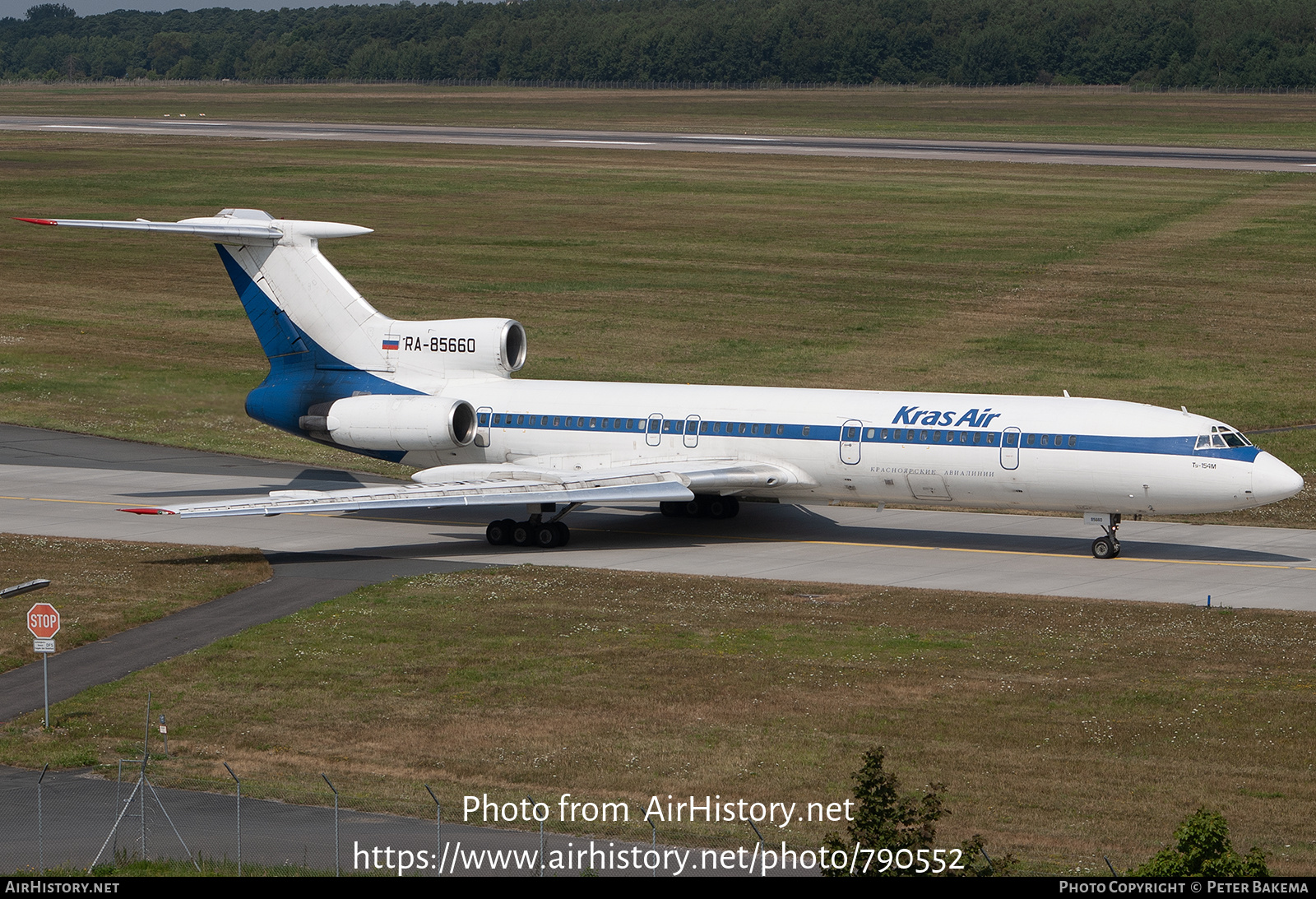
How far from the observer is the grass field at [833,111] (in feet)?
417

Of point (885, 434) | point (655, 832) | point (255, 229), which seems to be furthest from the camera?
point (255, 229)

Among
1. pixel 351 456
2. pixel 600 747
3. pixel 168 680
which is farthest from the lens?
pixel 351 456

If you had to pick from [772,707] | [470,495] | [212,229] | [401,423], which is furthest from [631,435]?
[772,707]

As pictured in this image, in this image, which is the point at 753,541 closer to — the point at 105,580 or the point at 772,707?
the point at 772,707

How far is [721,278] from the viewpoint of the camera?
72.5 m

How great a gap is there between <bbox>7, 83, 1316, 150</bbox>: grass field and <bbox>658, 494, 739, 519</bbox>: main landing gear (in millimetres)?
85858

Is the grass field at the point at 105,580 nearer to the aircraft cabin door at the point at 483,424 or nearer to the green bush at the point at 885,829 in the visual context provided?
the aircraft cabin door at the point at 483,424

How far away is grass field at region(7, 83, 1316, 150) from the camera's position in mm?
127062

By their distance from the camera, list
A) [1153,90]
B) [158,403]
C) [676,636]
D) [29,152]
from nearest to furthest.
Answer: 1. [676,636]
2. [158,403]
3. [29,152]
4. [1153,90]

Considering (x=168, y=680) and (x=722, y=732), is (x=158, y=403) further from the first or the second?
(x=722, y=732)

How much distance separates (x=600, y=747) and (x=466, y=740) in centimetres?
211

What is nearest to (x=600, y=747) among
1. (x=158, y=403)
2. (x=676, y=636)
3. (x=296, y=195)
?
(x=676, y=636)

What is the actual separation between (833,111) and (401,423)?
395ft

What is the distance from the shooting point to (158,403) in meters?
55.4
